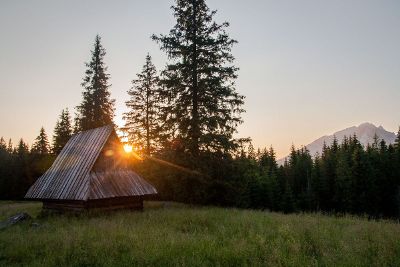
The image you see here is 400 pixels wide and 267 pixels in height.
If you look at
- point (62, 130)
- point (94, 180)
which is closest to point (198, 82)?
point (94, 180)

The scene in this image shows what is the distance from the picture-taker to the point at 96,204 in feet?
58.9

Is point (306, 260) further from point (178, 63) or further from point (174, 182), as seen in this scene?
point (178, 63)

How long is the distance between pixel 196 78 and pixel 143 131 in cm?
1440

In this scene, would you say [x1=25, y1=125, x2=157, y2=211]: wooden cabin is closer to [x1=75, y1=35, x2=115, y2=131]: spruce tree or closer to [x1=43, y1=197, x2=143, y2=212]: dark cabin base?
[x1=43, y1=197, x2=143, y2=212]: dark cabin base

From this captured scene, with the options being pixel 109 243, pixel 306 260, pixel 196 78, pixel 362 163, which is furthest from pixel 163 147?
pixel 362 163

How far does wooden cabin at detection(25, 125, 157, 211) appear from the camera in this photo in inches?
680

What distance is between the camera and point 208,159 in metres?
20.4

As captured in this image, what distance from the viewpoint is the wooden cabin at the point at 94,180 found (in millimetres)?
17266

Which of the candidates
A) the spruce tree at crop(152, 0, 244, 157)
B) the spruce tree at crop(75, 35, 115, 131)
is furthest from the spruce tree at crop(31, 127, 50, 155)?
the spruce tree at crop(152, 0, 244, 157)

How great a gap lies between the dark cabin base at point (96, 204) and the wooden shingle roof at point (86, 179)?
3.26 feet

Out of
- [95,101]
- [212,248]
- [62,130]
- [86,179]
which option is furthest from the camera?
[62,130]

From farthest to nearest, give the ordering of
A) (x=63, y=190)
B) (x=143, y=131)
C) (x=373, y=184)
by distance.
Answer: (x=373, y=184)
(x=143, y=131)
(x=63, y=190)

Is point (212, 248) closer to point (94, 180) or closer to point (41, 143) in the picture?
point (94, 180)

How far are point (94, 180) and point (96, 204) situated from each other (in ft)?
5.11
